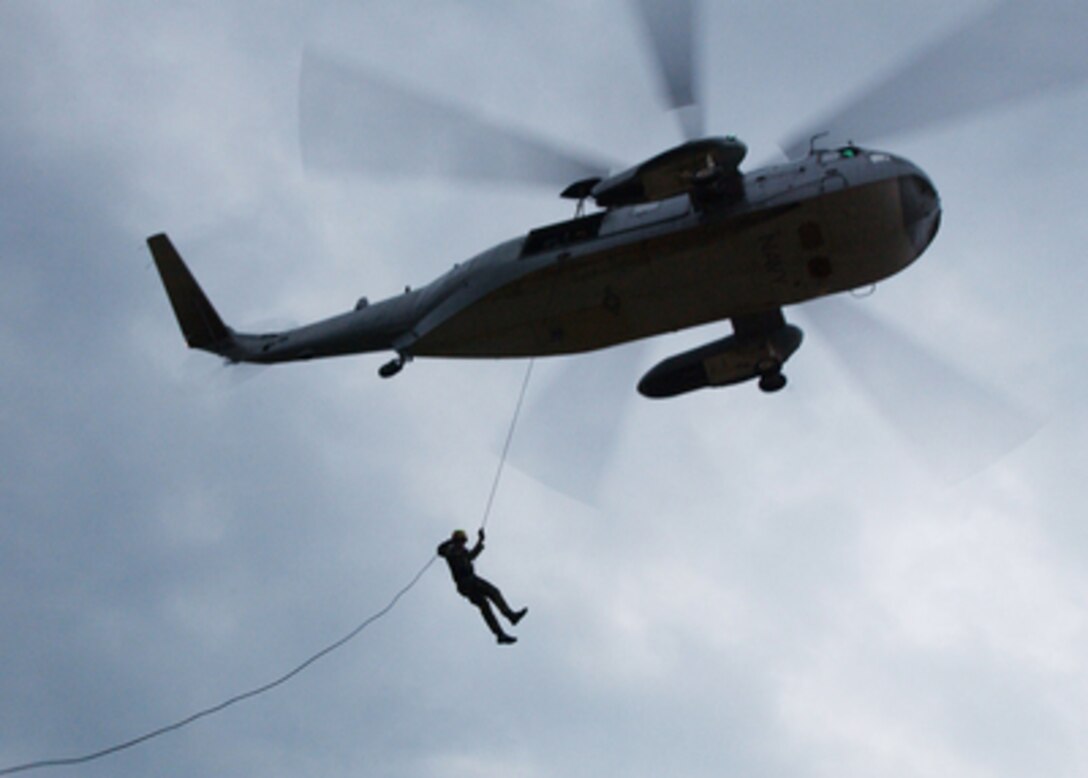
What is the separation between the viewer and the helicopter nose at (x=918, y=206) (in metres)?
12.3

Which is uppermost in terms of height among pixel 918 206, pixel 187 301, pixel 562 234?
pixel 187 301

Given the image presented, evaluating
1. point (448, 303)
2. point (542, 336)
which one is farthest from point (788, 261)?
point (448, 303)

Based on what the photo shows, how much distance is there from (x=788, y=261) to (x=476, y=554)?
16.8 feet

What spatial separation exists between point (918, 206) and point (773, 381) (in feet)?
8.82

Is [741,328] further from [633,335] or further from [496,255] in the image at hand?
[496,255]

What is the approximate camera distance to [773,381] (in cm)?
1379

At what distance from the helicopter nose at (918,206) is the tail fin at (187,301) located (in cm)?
1019

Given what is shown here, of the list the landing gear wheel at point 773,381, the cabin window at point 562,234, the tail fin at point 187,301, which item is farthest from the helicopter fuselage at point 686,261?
the tail fin at point 187,301

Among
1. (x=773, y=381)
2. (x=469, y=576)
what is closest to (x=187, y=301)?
(x=469, y=576)

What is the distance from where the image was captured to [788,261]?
41.7 ft

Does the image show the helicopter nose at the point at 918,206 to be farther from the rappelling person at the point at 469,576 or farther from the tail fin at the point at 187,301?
the tail fin at the point at 187,301

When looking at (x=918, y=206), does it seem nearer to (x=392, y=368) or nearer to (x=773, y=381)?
(x=773, y=381)

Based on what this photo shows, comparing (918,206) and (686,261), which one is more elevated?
(918,206)

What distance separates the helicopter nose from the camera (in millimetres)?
12258
